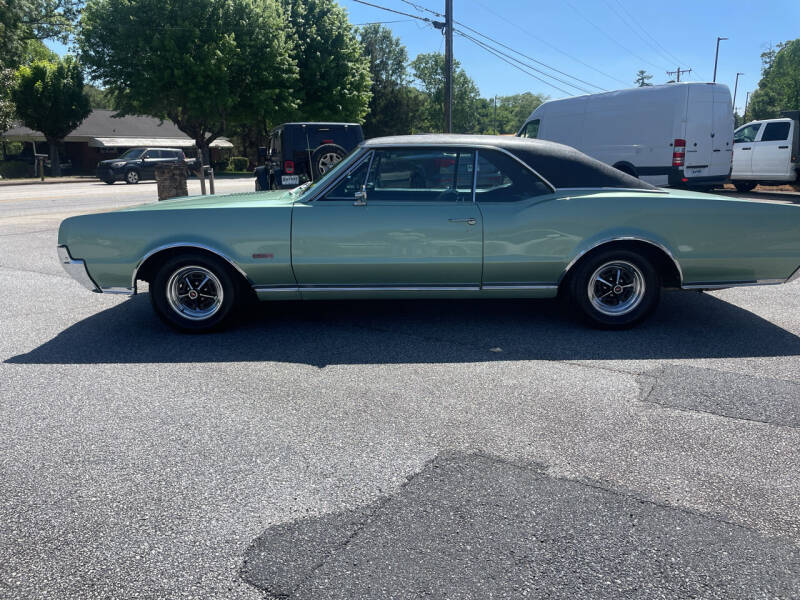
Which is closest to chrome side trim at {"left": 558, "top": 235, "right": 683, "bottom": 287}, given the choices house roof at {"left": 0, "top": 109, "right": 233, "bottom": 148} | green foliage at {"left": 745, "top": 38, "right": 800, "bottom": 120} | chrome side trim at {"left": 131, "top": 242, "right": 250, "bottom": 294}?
chrome side trim at {"left": 131, "top": 242, "right": 250, "bottom": 294}

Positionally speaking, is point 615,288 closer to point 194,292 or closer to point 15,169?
point 194,292

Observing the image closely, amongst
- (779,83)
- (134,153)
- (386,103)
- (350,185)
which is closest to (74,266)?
(350,185)

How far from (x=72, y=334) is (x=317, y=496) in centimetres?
359

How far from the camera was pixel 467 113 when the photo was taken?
10650 centimetres

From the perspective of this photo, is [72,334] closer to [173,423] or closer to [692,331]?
[173,423]

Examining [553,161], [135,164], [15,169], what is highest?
[135,164]

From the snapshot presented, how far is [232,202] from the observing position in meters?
5.55

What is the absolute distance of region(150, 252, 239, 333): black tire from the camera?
5.30 m

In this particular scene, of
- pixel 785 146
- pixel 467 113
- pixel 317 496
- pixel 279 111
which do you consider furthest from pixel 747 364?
pixel 467 113

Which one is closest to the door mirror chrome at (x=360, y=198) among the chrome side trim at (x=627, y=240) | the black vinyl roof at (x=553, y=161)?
the black vinyl roof at (x=553, y=161)

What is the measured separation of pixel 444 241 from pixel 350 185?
0.89m

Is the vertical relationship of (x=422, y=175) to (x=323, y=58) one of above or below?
below

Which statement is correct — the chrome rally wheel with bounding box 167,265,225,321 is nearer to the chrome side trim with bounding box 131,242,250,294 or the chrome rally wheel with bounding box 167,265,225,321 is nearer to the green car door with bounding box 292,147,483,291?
the chrome side trim with bounding box 131,242,250,294

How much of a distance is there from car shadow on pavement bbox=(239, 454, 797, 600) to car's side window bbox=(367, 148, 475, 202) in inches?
114
